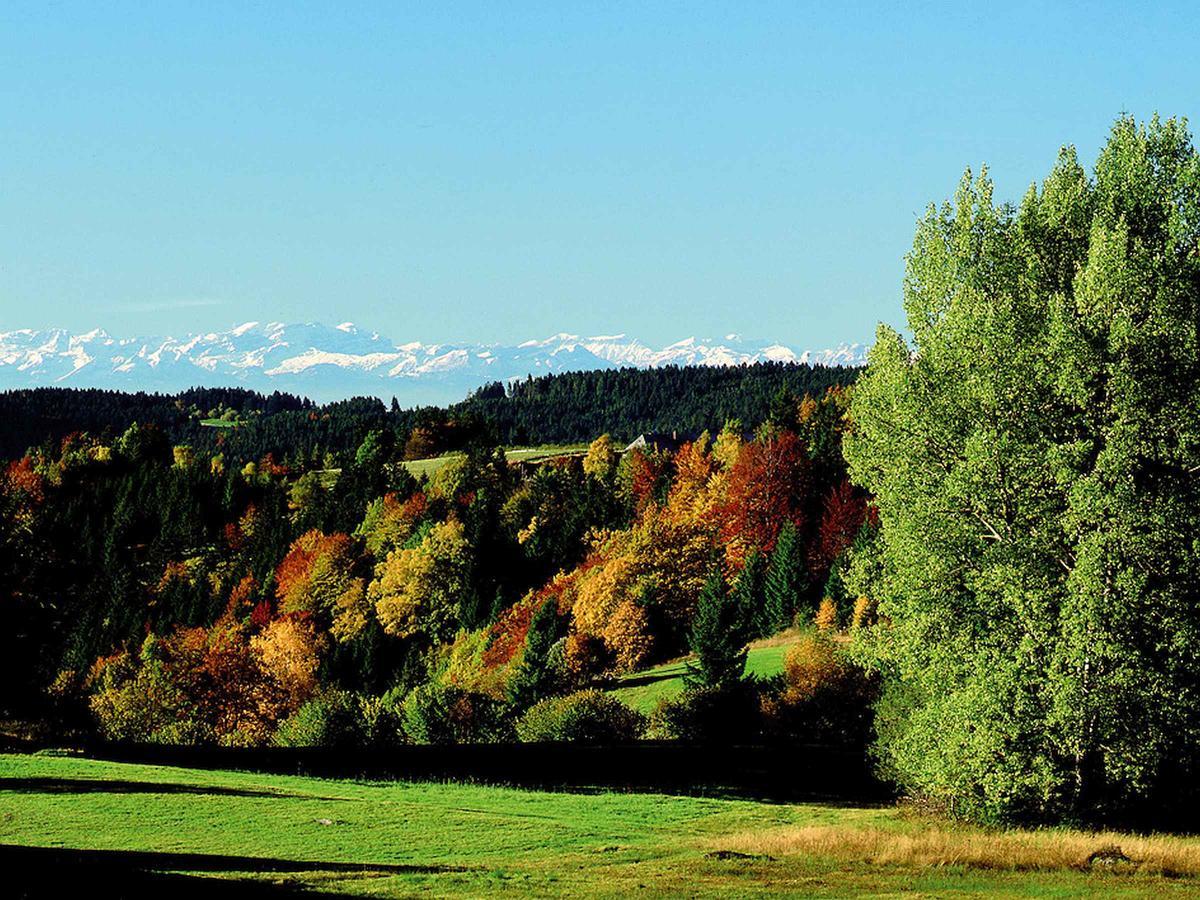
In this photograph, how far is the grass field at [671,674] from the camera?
96.1m

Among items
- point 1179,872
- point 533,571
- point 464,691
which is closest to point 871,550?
point 1179,872

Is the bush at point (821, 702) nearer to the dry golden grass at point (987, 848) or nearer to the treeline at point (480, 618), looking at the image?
the treeline at point (480, 618)

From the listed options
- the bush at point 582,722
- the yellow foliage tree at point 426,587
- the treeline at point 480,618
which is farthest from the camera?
the yellow foliage tree at point 426,587

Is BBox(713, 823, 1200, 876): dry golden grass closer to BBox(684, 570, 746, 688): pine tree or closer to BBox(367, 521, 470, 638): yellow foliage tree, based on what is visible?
BBox(684, 570, 746, 688): pine tree

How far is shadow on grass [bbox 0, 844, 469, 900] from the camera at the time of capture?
80.2 feet

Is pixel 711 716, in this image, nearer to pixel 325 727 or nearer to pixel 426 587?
pixel 325 727

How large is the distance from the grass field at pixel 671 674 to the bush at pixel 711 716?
965 centimetres

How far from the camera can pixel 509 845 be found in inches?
1433


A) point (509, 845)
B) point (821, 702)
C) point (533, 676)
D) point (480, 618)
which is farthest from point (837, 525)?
point (509, 845)

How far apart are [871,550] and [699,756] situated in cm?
2727

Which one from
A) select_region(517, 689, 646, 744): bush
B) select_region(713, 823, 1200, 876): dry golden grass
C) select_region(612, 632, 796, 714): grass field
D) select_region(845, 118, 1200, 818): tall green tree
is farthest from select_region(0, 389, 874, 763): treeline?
select_region(713, 823, 1200, 876): dry golden grass

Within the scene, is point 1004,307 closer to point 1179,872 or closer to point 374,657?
point 1179,872

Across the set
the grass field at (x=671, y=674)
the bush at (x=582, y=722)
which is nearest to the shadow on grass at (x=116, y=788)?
the bush at (x=582, y=722)

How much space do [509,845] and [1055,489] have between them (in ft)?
58.7
